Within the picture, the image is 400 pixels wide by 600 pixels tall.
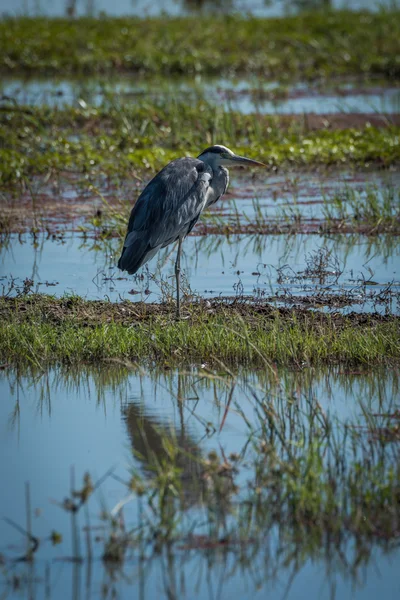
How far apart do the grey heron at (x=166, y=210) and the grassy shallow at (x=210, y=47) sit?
14.4 meters

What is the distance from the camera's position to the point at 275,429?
193 inches

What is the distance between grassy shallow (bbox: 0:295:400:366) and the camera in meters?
6.68

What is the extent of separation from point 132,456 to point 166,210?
325 cm

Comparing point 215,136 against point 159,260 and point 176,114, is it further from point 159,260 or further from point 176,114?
point 159,260

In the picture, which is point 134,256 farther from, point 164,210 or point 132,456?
point 132,456

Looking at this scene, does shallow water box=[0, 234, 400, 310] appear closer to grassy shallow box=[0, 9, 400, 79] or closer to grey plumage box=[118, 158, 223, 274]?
grey plumage box=[118, 158, 223, 274]

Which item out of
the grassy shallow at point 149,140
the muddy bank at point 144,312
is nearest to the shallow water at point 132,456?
the muddy bank at point 144,312

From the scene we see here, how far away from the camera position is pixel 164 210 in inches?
322

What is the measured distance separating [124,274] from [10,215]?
2522 millimetres

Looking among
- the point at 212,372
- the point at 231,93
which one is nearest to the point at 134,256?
the point at 212,372

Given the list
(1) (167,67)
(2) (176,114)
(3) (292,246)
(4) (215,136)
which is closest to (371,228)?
(3) (292,246)

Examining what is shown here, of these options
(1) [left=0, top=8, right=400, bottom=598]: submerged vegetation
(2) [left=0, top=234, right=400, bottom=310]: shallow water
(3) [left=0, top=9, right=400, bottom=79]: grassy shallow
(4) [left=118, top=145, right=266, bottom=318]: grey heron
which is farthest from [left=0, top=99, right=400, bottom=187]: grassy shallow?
(3) [left=0, top=9, right=400, bottom=79]: grassy shallow

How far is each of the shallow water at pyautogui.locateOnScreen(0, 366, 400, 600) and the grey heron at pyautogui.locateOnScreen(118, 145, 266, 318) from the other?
4.90 feet

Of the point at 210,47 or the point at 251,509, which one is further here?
the point at 210,47
